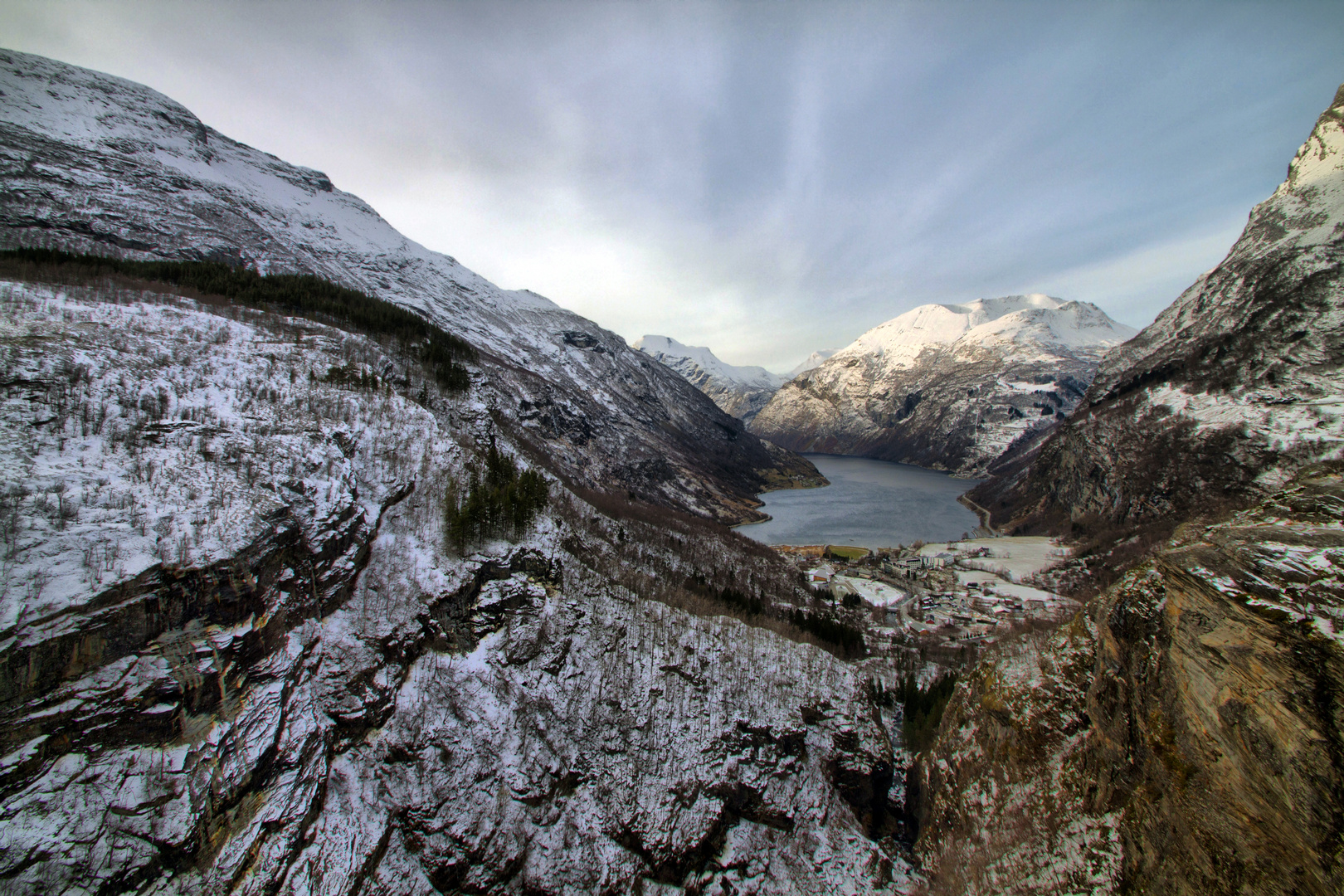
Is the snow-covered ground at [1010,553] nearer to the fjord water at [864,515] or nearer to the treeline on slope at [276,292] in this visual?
the fjord water at [864,515]

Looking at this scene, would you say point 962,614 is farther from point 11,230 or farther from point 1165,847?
point 11,230

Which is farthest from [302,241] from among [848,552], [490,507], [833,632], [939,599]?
[939,599]

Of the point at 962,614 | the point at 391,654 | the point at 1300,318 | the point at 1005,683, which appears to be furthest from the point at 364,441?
the point at 1300,318

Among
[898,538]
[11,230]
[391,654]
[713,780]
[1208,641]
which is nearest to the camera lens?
[1208,641]

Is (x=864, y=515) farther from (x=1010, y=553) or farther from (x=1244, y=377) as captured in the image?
(x=1244, y=377)

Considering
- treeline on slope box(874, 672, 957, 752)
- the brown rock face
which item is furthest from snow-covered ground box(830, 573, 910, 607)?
the brown rock face

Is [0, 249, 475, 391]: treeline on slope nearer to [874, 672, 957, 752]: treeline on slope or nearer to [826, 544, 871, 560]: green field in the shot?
[874, 672, 957, 752]: treeline on slope
